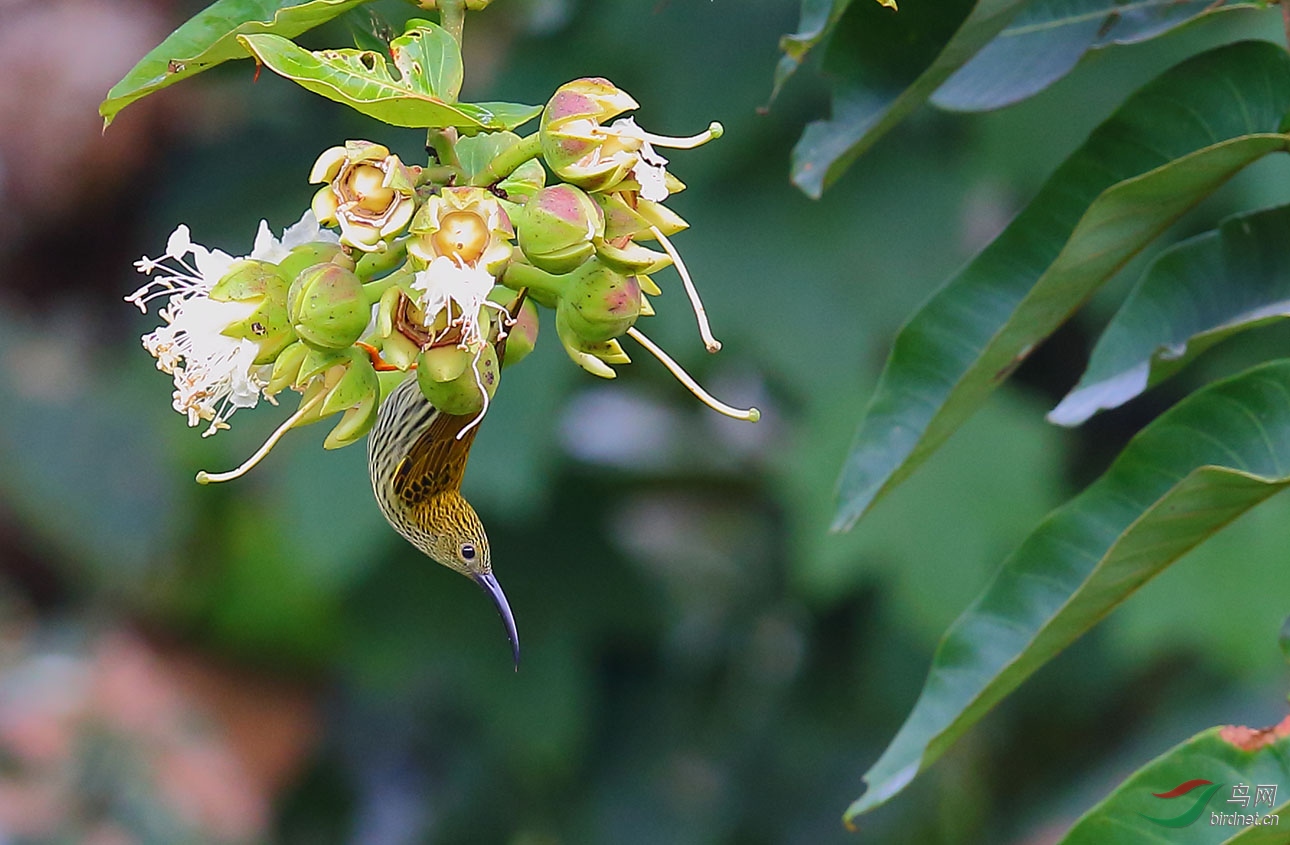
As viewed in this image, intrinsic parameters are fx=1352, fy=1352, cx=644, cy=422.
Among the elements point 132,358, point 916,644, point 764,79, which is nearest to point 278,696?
point 132,358

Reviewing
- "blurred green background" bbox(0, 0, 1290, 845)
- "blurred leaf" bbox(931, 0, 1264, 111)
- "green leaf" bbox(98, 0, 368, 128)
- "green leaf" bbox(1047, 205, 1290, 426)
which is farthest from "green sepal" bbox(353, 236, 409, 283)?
"blurred green background" bbox(0, 0, 1290, 845)

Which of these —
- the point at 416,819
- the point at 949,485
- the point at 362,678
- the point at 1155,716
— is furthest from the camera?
the point at 416,819

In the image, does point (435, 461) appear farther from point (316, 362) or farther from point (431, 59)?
point (431, 59)

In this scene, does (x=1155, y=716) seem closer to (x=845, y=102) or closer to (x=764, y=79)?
(x=764, y=79)

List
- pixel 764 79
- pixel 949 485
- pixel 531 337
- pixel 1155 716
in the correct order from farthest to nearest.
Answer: pixel 1155 716 → pixel 949 485 → pixel 764 79 → pixel 531 337

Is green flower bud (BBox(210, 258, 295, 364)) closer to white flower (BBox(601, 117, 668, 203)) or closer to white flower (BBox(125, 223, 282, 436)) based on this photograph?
white flower (BBox(125, 223, 282, 436))

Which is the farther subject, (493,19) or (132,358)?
(132,358)
